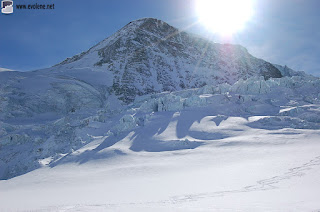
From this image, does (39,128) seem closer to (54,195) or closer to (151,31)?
(54,195)

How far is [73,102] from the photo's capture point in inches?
1497

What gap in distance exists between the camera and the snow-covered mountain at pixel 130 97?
62.4ft

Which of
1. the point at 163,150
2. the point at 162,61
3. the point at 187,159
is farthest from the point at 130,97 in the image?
the point at 187,159

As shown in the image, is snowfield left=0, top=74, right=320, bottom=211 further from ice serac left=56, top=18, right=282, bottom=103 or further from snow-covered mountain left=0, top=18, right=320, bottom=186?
ice serac left=56, top=18, right=282, bottom=103

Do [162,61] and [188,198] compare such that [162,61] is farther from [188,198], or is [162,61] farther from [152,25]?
[188,198]

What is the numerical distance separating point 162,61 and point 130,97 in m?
23.2

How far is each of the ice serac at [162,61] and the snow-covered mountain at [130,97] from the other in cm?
31

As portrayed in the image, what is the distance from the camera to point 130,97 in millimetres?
49250

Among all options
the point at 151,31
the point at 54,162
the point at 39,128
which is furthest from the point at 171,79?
the point at 54,162

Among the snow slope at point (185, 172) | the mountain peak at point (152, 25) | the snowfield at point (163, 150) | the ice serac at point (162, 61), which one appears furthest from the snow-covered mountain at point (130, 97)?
the snow slope at point (185, 172)

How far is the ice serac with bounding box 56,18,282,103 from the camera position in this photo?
190 feet

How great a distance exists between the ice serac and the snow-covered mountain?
31 centimetres

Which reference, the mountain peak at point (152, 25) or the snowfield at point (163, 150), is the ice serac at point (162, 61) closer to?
the mountain peak at point (152, 25)

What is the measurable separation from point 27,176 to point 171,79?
51793 millimetres
